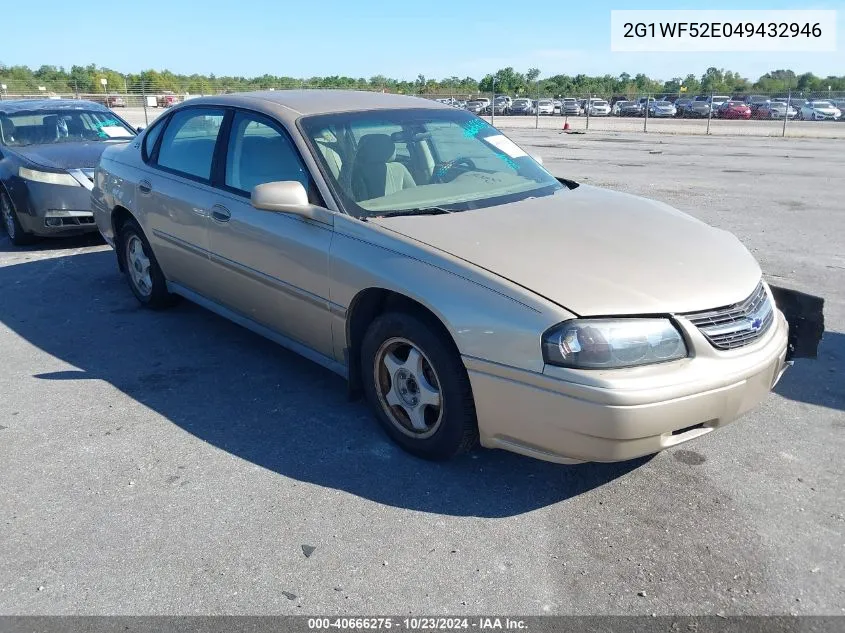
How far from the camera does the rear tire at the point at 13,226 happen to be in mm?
7871

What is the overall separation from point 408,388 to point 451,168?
56.3 inches

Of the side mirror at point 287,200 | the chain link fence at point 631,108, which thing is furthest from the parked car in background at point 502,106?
the side mirror at point 287,200

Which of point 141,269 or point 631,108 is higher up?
point 631,108

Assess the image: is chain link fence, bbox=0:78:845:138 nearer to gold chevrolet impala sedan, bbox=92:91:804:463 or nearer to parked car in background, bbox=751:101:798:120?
parked car in background, bbox=751:101:798:120

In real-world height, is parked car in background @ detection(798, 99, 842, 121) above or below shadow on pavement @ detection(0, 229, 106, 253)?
above

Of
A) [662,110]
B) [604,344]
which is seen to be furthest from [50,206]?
[662,110]

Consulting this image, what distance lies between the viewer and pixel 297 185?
3.64 metres

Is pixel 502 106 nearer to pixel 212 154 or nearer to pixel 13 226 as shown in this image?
pixel 13 226

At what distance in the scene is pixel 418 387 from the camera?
3.34 metres

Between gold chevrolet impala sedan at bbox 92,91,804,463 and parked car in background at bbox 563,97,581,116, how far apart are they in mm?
44580

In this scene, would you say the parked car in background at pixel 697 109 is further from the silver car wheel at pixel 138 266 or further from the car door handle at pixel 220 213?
the car door handle at pixel 220 213

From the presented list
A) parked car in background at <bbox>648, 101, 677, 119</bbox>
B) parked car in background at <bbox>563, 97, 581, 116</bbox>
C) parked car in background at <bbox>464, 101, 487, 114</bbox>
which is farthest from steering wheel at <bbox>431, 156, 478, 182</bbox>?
parked car in background at <bbox>563, 97, 581, 116</bbox>

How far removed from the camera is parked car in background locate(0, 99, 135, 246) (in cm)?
755

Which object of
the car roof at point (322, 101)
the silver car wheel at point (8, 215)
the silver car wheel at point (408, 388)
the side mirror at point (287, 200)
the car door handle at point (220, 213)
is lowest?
the silver car wheel at point (408, 388)
